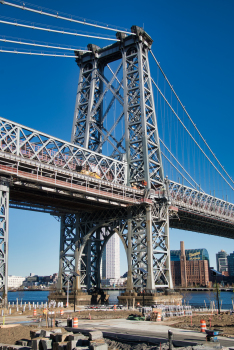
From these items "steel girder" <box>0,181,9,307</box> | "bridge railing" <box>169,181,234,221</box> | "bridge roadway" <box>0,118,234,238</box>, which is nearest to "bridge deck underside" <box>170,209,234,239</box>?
"bridge railing" <box>169,181,234,221</box>

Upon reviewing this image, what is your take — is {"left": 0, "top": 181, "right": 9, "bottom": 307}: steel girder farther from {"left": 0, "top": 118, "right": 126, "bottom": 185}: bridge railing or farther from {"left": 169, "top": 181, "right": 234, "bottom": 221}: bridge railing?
{"left": 169, "top": 181, "right": 234, "bottom": 221}: bridge railing

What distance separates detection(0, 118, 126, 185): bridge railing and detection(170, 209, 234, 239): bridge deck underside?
2080 centimetres

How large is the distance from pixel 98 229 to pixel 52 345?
145 ft

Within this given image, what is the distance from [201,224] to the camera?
9350 centimetres

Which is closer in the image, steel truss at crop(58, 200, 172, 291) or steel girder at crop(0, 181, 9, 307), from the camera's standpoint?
steel girder at crop(0, 181, 9, 307)

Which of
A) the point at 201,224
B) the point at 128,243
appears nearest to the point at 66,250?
the point at 128,243

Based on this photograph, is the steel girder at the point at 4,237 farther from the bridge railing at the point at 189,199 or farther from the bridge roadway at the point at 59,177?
the bridge railing at the point at 189,199

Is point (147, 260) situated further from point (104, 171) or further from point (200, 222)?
point (200, 222)

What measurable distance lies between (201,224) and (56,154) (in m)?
56.6

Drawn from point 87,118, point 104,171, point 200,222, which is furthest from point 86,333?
point 200,222

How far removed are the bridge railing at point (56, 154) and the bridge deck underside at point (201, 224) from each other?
→ 20795 millimetres

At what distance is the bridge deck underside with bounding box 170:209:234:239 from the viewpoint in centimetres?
8060

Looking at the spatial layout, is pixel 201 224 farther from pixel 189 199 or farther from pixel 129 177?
pixel 129 177

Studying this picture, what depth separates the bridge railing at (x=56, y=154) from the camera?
1665 inches
